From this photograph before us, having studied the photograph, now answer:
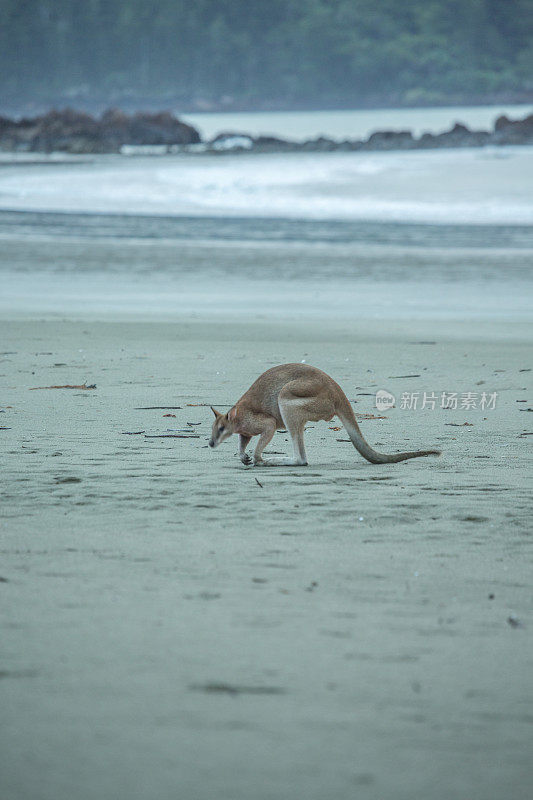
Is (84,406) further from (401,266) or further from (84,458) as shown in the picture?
(401,266)

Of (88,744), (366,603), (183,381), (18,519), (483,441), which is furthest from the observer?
(183,381)

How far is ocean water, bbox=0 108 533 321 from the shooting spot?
47.0 ft

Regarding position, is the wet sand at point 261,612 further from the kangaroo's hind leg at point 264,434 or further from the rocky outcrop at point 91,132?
the rocky outcrop at point 91,132

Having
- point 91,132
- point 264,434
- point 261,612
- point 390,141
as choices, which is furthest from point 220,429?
point 91,132

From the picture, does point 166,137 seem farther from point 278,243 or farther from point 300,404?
point 300,404

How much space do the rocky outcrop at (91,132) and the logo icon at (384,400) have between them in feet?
212

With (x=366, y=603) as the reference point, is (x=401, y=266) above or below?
above

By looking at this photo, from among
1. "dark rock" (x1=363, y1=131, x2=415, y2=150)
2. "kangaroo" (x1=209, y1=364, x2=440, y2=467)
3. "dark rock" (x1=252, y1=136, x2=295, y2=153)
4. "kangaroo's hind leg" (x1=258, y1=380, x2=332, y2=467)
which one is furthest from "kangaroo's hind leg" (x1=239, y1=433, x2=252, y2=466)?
"dark rock" (x1=252, y1=136, x2=295, y2=153)

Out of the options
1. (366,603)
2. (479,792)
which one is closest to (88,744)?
(479,792)

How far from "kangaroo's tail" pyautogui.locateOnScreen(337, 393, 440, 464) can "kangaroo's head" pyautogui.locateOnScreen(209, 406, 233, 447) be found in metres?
0.57

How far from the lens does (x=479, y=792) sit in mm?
2766

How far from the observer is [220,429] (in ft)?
19.6

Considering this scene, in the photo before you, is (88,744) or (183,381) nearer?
(88,744)

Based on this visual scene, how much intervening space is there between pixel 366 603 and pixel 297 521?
1.02 meters
